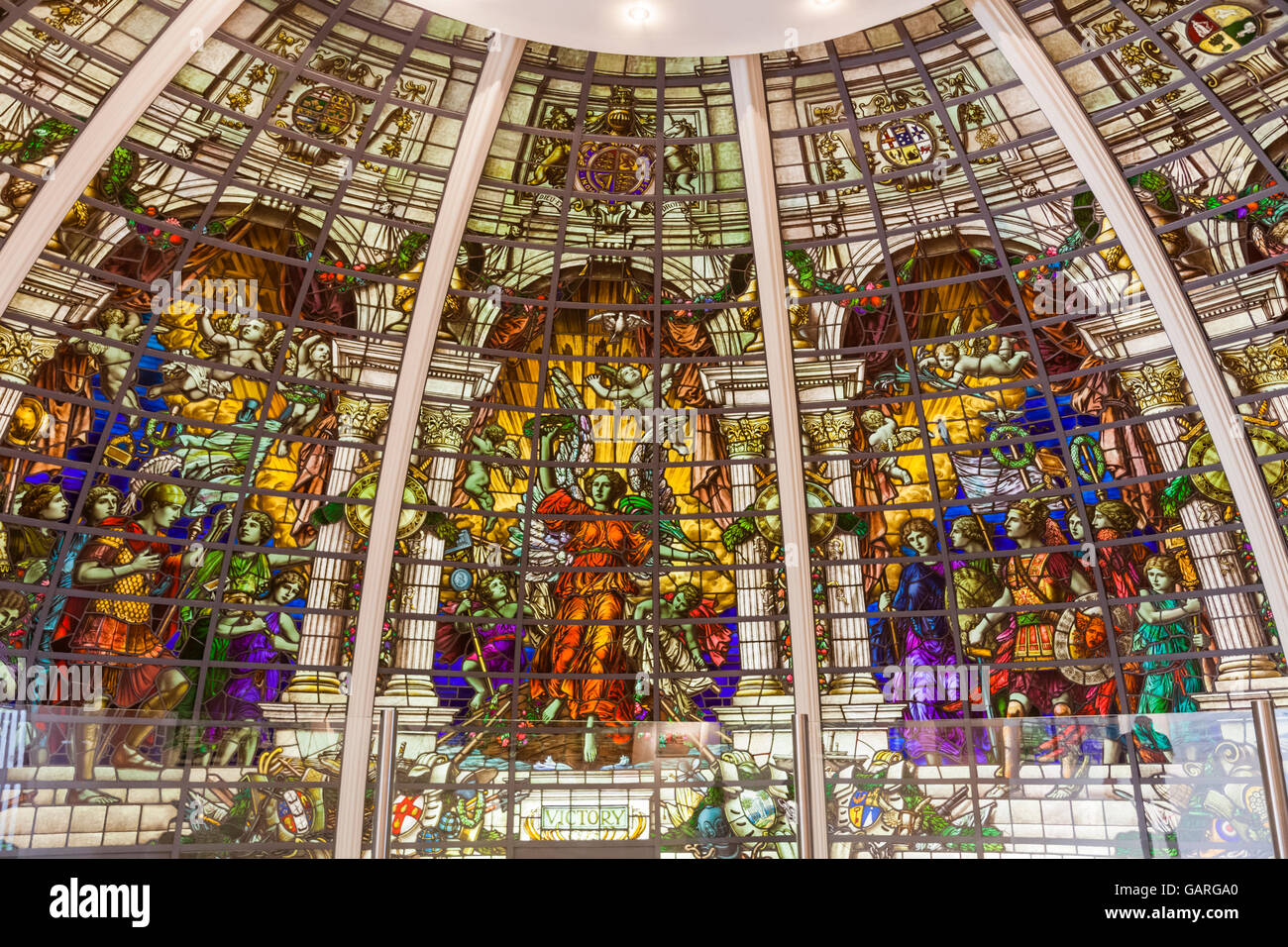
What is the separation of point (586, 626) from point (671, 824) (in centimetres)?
1054

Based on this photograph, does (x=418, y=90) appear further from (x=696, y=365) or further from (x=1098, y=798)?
(x=1098, y=798)

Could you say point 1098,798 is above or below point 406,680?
below

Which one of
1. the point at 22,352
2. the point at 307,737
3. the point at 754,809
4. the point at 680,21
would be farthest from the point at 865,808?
the point at 22,352

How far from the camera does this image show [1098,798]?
292 inches

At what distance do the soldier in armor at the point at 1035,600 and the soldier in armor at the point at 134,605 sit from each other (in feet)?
43.7

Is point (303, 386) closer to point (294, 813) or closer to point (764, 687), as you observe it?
point (764, 687)

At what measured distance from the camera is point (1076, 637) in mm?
17469

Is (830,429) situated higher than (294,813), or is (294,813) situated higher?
(830,429)

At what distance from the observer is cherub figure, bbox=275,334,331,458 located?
1764cm

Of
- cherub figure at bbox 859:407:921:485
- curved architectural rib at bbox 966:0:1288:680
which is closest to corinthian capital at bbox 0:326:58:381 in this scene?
cherub figure at bbox 859:407:921:485

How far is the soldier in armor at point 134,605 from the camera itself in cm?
1675

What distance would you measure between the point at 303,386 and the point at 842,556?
380 inches
